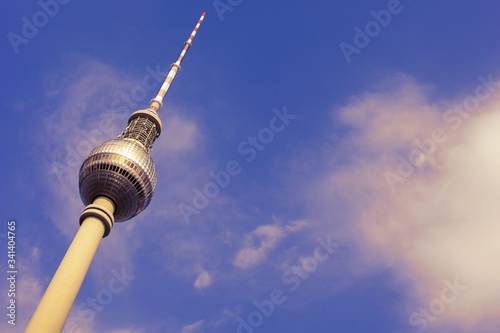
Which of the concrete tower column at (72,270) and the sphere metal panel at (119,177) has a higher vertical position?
the sphere metal panel at (119,177)

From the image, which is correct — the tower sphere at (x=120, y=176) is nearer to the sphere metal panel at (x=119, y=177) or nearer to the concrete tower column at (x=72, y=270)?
the sphere metal panel at (x=119, y=177)

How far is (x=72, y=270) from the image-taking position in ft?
164

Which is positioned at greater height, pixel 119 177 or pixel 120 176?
pixel 120 176

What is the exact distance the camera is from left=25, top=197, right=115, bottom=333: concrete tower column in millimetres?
44562

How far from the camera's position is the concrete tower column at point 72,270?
44.6 meters

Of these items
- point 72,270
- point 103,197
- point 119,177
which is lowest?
point 72,270

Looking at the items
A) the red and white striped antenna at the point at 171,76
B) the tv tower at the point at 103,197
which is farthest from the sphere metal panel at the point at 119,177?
the red and white striped antenna at the point at 171,76

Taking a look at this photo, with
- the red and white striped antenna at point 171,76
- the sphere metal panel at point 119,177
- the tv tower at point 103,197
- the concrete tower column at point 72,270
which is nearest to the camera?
the concrete tower column at point 72,270

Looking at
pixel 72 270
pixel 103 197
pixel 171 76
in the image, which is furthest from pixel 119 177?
pixel 171 76

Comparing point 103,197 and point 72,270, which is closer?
point 72,270

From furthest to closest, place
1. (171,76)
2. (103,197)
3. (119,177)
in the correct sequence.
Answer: (171,76), (119,177), (103,197)

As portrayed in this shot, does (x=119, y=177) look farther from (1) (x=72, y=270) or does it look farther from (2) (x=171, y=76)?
(2) (x=171, y=76)

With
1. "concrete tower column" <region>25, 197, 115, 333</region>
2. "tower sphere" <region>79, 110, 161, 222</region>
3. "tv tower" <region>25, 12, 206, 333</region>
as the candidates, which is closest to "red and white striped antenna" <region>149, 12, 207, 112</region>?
"tv tower" <region>25, 12, 206, 333</region>

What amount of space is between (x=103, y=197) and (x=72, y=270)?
1538 centimetres
